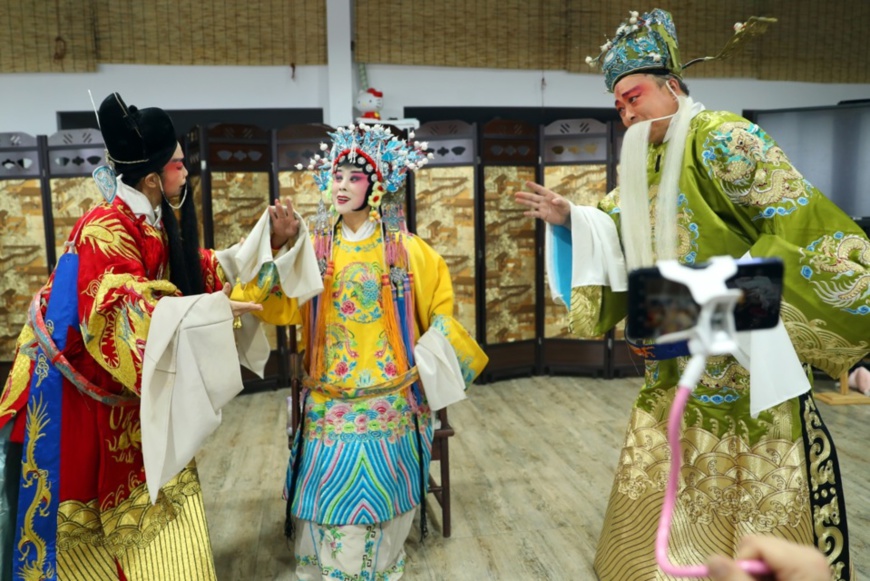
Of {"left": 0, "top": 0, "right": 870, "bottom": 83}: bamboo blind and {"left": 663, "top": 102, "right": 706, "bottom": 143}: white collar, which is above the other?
{"left": 0, "top": 0, "right": 870, "bottom": 83}: bamboo blind

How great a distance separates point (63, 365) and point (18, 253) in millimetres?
3611

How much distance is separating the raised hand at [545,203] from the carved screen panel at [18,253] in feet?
13.8

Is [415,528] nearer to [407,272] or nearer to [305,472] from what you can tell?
[305,472]

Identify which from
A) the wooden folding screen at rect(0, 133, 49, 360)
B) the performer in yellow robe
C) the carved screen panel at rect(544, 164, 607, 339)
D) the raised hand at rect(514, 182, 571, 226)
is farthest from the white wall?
the raised hand at rect(514, 182, 571, 226)

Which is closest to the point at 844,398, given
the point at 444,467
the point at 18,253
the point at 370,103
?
the point at 444,467

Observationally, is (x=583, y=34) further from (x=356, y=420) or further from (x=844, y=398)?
(x=356, y=420)

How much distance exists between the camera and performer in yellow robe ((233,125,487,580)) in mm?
2486

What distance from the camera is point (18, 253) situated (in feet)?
16.0

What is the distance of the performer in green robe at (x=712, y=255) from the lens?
70.2 inches

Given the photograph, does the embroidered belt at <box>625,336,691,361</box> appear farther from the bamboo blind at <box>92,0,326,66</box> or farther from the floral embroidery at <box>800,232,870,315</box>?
the bamboo blind at <box>92,0,326,66</box>

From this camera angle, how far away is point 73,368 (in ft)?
6.19

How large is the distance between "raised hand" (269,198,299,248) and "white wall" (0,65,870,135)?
11.5 feet

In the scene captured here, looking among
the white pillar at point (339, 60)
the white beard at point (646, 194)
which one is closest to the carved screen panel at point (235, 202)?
the white pillar at point (339, 60)

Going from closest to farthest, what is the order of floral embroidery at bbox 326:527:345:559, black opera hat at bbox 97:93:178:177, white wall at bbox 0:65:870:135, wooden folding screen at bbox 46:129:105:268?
black opera hat at bbox 97:93:178:177 → floral embroidery at bbox 326:527:345:559 → wooden folding screen at bbox 46:129:105:268 → white wall at bbox 0:65:870:135
